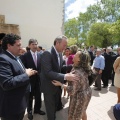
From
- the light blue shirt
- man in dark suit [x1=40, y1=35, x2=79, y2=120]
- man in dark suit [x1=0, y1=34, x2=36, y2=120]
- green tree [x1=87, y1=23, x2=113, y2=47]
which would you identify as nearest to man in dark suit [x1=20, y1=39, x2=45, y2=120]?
man in dark suit [x1=40, y1=35, x2=79, y2=120]

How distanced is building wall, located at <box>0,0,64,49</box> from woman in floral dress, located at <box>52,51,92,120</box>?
40.0 ft

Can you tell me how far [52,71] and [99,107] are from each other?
8.79ft

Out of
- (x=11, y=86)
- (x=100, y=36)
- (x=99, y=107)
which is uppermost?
(x=100, y=36)

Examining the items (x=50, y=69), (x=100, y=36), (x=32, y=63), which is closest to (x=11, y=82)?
Result: (x=50, y=69)

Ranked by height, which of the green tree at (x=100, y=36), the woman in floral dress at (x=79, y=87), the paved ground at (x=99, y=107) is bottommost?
the paved ground at (x=99, y=107)

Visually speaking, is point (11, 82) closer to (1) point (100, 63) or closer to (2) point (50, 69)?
(2) point (50, 69)

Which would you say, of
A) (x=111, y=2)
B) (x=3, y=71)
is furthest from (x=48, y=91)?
(x=111, y=2)

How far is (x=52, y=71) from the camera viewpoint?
2971 millimetres

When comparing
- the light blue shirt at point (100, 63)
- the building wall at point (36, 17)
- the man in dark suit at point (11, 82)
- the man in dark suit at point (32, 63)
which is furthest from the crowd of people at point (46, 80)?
the building wall at point (36, 17)

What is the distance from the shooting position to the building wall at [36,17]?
1375 cm

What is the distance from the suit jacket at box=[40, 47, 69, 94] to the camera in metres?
2.89

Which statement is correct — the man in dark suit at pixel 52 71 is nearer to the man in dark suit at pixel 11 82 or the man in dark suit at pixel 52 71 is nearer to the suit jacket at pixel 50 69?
the suit jacket at pixel 50 69

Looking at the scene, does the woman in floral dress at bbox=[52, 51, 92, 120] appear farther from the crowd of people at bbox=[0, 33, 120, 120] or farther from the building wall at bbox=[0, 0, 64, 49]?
the building wall at bbox=[0, 0, 64, 49]

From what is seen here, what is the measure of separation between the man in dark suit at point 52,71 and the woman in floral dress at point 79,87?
13cm
